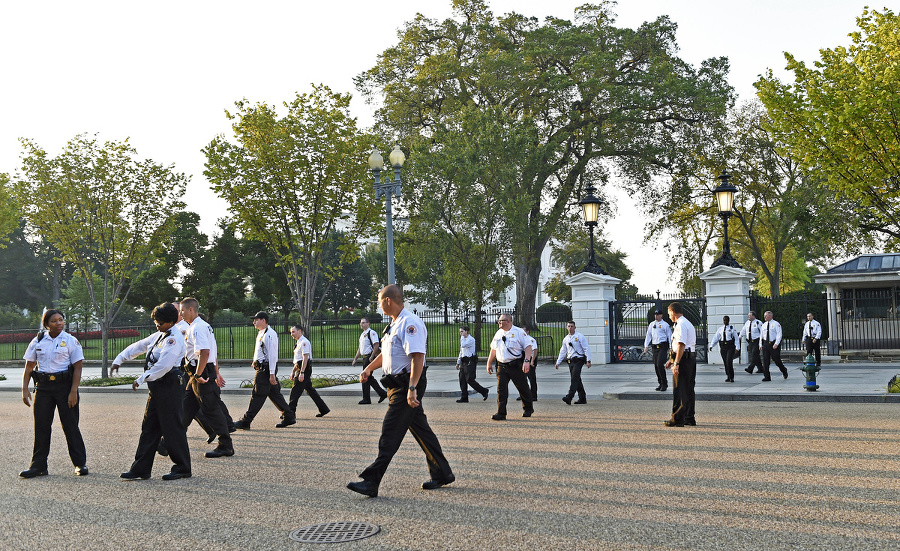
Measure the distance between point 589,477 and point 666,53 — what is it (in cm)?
3075

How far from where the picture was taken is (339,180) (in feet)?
71.7

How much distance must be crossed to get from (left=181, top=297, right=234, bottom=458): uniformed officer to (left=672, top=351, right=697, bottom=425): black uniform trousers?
5.90 m

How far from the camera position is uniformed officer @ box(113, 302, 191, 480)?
775cm

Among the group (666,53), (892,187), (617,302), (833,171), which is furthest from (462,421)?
(666,53)

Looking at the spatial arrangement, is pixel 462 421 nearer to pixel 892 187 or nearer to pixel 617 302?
pixel 892 187

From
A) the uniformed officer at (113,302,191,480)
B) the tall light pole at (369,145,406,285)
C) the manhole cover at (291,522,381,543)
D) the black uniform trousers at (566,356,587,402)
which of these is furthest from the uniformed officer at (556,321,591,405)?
the manhole cover at (291,522,381,543)

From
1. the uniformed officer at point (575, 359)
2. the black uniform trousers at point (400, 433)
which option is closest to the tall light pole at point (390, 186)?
the uniformed officer at point (575, 359)

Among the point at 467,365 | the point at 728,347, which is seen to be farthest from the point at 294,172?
the point at 728,347

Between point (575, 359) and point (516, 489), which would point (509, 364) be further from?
point (516, 489)

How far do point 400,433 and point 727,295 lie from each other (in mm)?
18091

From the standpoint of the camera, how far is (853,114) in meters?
16.2

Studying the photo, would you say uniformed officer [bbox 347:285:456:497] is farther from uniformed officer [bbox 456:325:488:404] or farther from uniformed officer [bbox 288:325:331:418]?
uniformed officer [bbox 456:325:488:404]

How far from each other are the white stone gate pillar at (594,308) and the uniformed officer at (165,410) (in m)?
17.7

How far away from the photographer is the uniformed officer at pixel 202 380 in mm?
9180
